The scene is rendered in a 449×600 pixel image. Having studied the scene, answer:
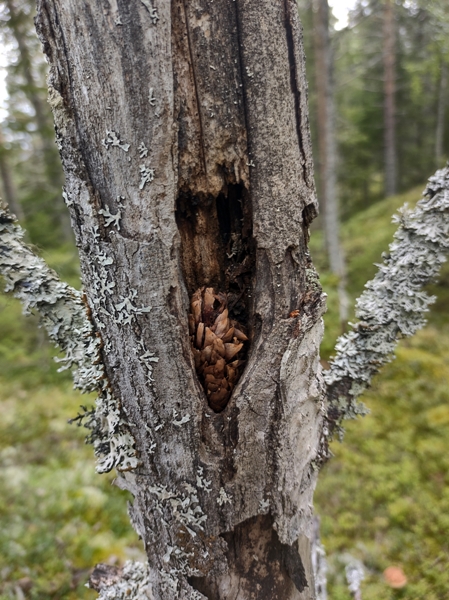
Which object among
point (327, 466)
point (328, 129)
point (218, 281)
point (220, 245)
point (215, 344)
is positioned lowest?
point (327, 466)

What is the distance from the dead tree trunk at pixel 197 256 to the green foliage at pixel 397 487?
319cm

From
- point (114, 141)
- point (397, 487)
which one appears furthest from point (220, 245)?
point (397, 487)

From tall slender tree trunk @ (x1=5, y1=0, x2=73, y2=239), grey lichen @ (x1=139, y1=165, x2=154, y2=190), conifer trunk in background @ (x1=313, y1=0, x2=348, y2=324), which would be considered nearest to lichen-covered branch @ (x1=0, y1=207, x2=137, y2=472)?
grey lichen @ (x1=139, y1=165, x2=154, y2=190)

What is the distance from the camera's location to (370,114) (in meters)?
18.2

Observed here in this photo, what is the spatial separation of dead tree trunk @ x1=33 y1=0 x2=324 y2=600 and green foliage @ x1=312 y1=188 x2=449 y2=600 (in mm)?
3187

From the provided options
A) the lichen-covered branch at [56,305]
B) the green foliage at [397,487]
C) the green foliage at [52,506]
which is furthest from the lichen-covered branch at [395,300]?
the green foliage at [397,487]

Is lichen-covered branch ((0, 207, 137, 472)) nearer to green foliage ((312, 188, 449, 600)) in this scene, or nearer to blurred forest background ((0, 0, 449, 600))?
blurred forest background ((0, 0, 449, 600))

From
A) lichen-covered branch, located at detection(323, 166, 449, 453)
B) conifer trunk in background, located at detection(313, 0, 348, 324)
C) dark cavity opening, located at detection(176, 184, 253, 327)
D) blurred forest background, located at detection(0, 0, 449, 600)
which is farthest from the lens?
conifer trunk in background, located at detection(313, 0, 348, 324)

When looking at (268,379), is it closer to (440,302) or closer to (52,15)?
(52,15)

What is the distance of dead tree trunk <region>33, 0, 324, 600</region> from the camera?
97 cm

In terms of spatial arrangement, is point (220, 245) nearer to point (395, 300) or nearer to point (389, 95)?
point (395, 300)

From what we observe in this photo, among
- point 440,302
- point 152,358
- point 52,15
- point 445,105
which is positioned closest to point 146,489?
point 152,358

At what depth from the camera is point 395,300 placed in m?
1.60

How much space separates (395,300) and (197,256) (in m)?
0.88
